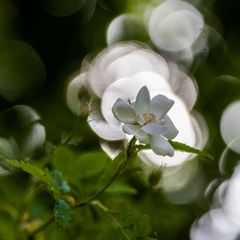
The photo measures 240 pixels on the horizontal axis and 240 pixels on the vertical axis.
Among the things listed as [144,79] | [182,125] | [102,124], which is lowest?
[144,79]

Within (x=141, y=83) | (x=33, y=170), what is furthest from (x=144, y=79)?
(x=33, y=170)

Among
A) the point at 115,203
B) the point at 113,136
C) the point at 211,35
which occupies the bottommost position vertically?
the point at 211,35

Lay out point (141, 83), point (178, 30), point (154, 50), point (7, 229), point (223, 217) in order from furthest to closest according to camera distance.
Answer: point (178, 30), point (154, 50), point (141, 83), point (223, 217), point (7, 229)

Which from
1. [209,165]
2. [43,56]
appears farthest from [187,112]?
[43,56]

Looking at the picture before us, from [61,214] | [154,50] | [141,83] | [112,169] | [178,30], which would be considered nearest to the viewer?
[61,214]

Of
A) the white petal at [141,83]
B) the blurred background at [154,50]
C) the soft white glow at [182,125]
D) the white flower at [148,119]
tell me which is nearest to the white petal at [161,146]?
the white flower at [148,119]

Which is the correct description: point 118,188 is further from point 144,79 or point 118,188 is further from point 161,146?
point 144,79

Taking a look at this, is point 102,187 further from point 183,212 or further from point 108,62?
point 108,62
